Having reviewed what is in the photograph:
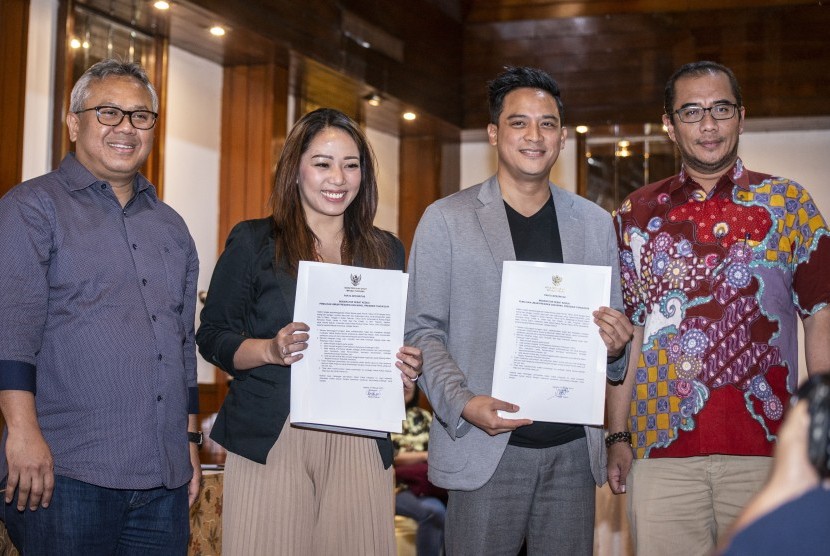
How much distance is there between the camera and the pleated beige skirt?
2.40 metres

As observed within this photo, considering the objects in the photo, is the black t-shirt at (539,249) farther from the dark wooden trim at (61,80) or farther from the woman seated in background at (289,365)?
the dark wooden trim at (61,80)

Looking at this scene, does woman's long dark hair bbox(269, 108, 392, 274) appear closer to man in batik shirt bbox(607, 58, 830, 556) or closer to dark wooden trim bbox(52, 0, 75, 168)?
man in batik shirt bbox(607, 58, 830, 556)

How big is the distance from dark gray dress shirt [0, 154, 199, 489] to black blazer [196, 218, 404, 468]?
0.39 ft

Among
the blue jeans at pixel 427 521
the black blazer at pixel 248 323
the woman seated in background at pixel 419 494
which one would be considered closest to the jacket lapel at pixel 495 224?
the black blazer at pixel 248 323

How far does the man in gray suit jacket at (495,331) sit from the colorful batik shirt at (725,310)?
13cm

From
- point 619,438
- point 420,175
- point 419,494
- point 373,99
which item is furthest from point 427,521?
point 420,175

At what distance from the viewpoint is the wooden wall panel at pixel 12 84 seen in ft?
15.6

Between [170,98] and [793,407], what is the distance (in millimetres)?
5776

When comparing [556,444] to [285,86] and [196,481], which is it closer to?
[196,481]

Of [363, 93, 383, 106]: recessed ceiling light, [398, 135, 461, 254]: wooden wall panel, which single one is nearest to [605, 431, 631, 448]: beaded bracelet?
[363, 93, 383, 106]: recessed ceiling light

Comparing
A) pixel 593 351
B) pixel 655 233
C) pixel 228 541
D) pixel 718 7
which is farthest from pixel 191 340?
pixel 718 7

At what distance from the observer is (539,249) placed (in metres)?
2.64

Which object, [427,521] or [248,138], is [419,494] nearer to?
[427,521]

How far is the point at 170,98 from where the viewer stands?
633 centimetres
